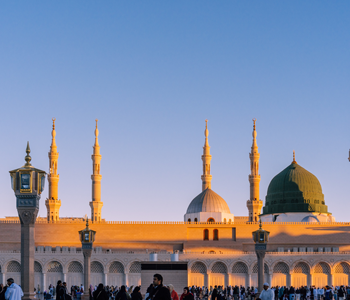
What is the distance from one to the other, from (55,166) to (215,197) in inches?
562

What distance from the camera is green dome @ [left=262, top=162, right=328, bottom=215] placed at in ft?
213

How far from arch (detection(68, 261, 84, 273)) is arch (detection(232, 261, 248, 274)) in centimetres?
1133

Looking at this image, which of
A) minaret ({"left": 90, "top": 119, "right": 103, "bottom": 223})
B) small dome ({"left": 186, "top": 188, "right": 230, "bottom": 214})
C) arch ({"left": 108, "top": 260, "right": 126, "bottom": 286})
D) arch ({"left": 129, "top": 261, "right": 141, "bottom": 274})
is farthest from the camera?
minaret ({"left": 90, "top": 119, "right": 103, "bottom": 223})

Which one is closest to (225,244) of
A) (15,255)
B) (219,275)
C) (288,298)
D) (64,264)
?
(219,275)

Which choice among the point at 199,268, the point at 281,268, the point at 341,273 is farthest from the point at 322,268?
the point at 199,268

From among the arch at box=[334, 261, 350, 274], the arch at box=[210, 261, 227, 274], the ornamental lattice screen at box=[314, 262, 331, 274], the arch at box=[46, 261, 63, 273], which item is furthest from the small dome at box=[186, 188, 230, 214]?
the arch at box=[46, 261, 63, 273]

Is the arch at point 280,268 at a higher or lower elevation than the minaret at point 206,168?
lower

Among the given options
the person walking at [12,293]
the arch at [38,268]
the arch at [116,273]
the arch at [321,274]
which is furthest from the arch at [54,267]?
the person walking at [12,293]

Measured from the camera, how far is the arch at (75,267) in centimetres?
4834

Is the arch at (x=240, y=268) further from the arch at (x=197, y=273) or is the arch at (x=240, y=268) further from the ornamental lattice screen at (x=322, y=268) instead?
the ornamental lattice screen at (x=322, y=268)

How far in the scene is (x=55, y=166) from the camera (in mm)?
57469

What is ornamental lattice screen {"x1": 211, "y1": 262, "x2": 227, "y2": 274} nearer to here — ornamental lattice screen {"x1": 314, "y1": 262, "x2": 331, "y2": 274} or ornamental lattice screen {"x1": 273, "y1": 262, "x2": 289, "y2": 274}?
ornamental lattice screen {"x1": 273, "y1": 262, "x2": 289, "y2": 274}

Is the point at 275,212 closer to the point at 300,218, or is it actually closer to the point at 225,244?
the point at 300,218

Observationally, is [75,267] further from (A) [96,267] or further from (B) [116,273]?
(B) [116,273]
